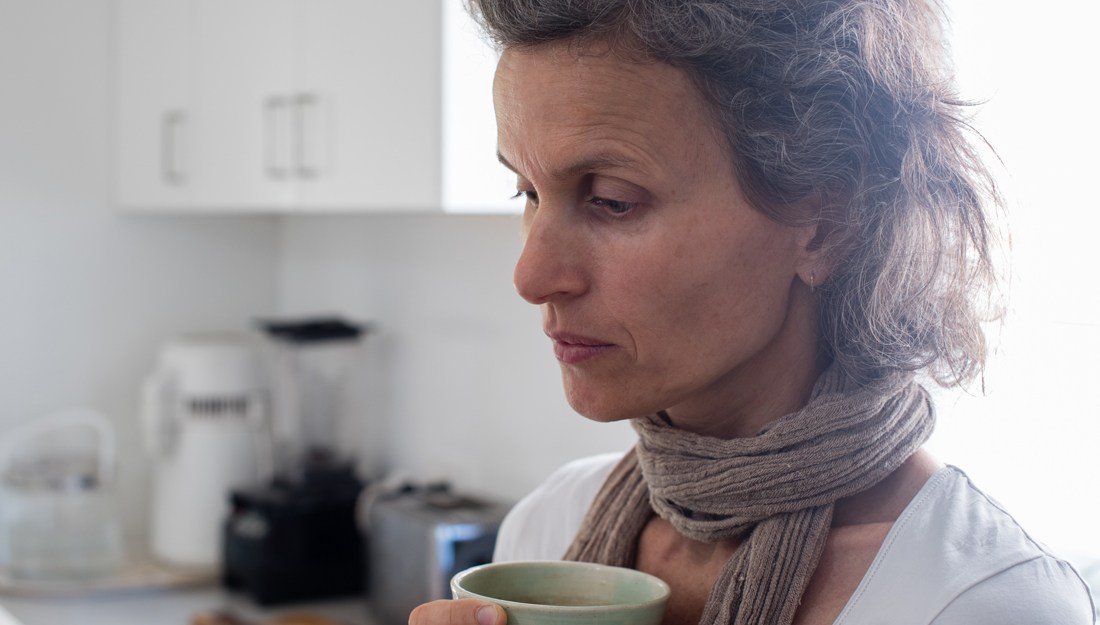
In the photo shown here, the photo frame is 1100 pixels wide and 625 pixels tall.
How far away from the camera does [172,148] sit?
8.49ft

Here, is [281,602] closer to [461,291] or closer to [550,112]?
[461,291]

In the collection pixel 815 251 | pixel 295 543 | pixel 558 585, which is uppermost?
pixel 815 251

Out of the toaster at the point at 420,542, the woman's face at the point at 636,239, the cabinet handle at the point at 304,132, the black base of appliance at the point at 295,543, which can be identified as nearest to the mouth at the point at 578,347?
the woman's face at the point at 636,239

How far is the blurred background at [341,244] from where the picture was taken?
1.33 metres

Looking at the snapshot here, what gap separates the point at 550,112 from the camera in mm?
764

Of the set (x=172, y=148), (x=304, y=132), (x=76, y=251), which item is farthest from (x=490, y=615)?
(x=76, y=251)

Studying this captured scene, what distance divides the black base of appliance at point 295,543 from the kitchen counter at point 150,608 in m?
0.03

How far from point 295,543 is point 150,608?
1.06 feet

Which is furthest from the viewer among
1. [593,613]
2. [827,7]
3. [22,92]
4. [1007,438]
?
[22,92]

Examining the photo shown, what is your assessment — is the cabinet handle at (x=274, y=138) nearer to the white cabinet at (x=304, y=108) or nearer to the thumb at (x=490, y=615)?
the white cabinet at (x=304, y=108)

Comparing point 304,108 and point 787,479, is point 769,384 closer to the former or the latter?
point 787,479

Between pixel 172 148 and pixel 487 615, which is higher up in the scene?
pixel 172 148

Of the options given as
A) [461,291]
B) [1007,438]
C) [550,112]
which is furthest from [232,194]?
[550,112]

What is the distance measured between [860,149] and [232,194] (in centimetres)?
185
